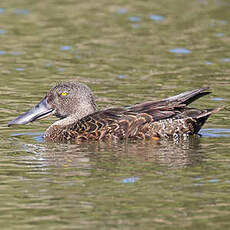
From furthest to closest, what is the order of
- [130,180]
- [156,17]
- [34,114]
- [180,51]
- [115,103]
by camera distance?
[156,17]
[180,51]
[115,103]
[34,114]
[130,180]

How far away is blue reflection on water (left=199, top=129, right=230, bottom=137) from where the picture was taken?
11.0 m

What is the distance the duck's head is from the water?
299 mm

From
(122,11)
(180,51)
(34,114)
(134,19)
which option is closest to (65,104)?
(34,114)

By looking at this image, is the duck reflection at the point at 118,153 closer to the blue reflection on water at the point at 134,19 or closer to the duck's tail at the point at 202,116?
the duck's tail at the point at 202,116

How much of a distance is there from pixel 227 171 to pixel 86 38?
11.3 m

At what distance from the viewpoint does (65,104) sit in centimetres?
1160

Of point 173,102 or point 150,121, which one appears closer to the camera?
point 150,121

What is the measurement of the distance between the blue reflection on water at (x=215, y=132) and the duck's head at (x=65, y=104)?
165cm

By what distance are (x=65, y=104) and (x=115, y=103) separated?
2.01 metres

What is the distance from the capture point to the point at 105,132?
10.6 m

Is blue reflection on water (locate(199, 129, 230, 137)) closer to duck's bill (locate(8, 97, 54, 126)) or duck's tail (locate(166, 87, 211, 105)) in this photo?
duck's tail (locate(166, 87, 211, 105))

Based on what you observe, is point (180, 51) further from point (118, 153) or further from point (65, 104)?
point (118, 153)

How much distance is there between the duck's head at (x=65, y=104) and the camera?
1145 centimetres

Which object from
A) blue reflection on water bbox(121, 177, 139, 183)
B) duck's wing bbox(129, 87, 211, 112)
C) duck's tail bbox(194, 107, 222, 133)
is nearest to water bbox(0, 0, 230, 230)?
blue reflection on water bbox(121, 177, 139, 183)
